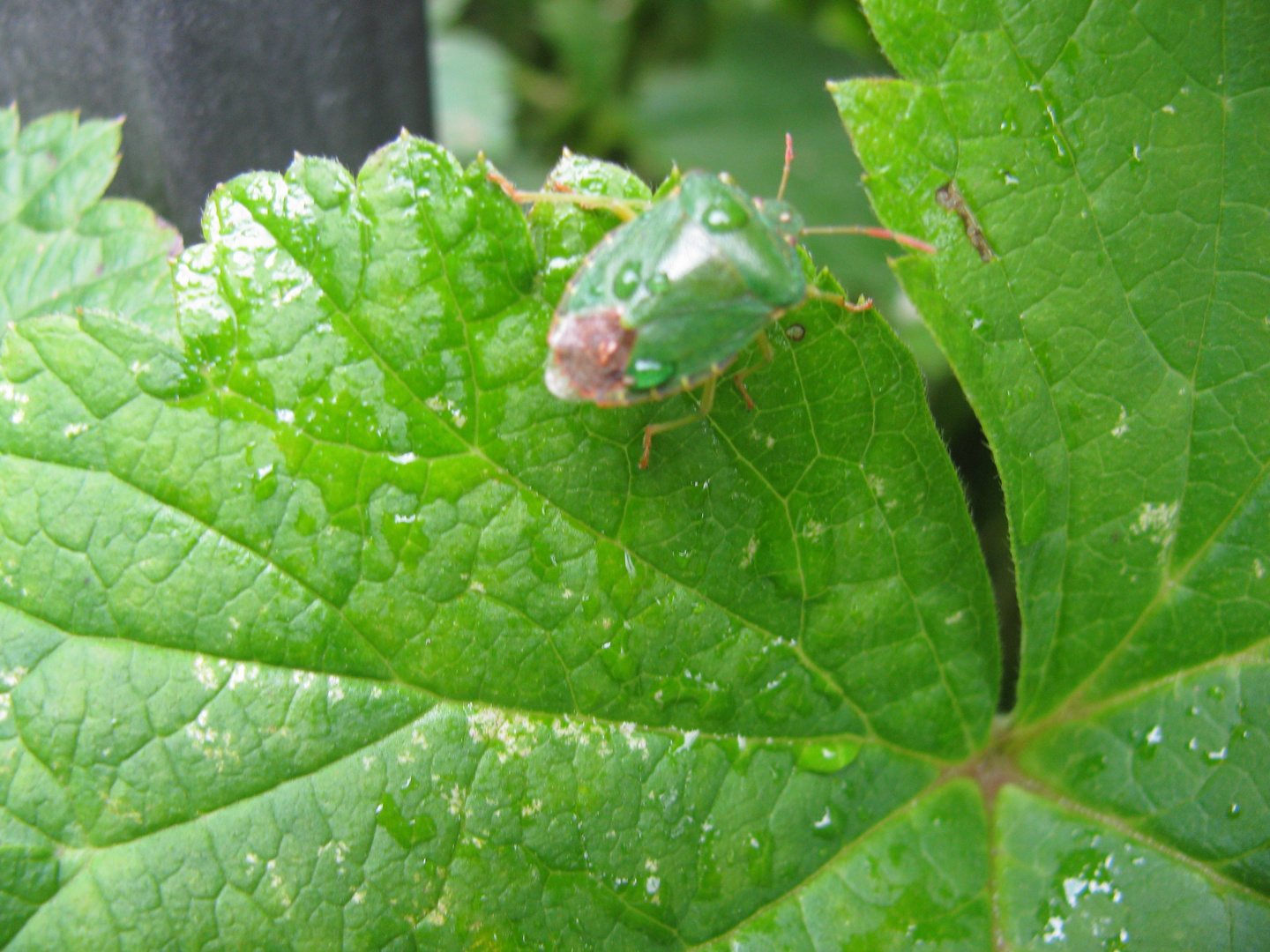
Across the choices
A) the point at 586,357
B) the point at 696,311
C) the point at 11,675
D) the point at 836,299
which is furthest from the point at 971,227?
the point at 11,675

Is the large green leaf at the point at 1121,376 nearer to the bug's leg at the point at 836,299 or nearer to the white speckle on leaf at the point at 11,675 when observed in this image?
the bug's leg at the point at 836,299

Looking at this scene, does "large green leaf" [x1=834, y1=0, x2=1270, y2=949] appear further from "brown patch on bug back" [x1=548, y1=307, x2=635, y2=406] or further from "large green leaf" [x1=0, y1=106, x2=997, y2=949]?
"brown patch on bug back" [x1=548, y1=307, x2=635, y2=406]

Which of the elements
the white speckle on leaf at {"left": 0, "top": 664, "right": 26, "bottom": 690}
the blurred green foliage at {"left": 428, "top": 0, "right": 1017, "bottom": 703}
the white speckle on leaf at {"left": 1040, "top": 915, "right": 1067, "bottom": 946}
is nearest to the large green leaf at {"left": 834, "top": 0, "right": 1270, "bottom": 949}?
the white speckle on leaf at {"left": 1040, "top": 915, "right": 1067, "bottom": 946}

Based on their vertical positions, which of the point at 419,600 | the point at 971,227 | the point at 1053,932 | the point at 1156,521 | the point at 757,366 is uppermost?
the point at 971,227

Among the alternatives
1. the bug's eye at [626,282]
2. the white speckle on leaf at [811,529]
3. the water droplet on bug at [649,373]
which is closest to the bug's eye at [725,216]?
the bug's eye at [626,282]

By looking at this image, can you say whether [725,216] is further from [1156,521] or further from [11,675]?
[11,675]

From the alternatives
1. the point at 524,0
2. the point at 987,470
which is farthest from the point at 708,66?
the point at 987,470
